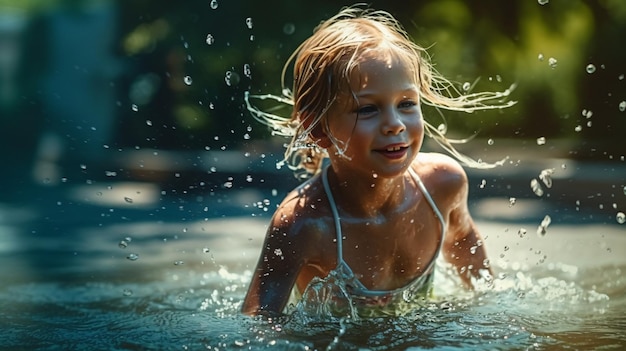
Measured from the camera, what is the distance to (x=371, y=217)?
127 inches

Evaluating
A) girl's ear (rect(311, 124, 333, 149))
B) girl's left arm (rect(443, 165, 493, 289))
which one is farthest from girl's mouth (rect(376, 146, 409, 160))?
girl's left arm (rect(443, 165, 493, 289))

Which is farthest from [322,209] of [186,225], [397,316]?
[186,225]

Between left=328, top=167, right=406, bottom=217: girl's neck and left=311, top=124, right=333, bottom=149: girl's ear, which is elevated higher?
left=311, top=124, right=333, bottom=149: girl's ear

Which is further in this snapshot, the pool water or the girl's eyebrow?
the girl's eyebrow

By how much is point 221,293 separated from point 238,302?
27 cm

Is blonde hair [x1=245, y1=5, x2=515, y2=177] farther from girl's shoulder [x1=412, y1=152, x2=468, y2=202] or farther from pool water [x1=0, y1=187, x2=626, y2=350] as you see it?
pool water [x1=0, y1=187, x2=626, y2=350]

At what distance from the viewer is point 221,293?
387 centimetres

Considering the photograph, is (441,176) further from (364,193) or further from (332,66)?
(332,66)

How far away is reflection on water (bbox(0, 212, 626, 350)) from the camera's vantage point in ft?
9.01

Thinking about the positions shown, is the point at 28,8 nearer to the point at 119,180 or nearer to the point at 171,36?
the point at 171,36

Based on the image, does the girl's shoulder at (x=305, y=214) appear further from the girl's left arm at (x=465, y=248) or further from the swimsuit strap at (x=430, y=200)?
the girl's left arm at (x=465, y=248)

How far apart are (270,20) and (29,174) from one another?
2.70 metres

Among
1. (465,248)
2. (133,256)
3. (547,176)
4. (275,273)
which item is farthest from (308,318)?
(547,176)

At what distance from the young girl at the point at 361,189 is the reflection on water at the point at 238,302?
164 mm
